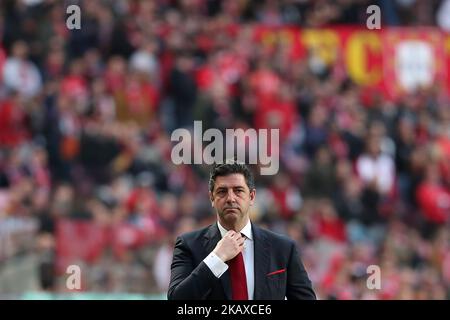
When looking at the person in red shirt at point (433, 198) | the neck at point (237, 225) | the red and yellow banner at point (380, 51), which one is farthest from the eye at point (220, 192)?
the red and yellow banner at point (380, 51)

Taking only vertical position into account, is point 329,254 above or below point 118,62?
below

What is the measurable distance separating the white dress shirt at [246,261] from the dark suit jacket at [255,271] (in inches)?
0.9

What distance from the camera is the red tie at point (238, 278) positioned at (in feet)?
17.2

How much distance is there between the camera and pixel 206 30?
59.6ft

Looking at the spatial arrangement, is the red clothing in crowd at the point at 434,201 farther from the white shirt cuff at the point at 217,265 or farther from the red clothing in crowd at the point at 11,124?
the white shirt cuff at the point at 217,265

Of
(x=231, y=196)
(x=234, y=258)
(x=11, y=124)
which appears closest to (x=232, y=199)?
(x=231, y=196)

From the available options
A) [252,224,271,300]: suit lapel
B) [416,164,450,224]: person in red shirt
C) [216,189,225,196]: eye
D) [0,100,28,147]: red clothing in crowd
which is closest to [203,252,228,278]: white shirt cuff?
[252,224,271,300]: suit lapel

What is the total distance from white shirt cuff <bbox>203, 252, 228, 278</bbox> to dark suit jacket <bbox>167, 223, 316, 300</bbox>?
18 mm

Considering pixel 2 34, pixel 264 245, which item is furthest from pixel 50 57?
pixel 264 245

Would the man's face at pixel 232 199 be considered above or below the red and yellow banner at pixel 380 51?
below

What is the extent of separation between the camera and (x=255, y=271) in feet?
17.4

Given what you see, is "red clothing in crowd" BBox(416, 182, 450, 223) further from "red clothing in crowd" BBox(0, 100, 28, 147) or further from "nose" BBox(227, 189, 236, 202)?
"nose" BBox(227, 189, 236, 202)
